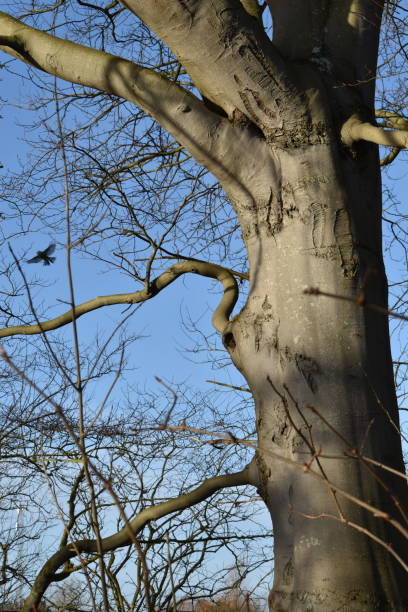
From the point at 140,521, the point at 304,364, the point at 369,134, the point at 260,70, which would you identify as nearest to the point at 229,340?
the point at 304,364

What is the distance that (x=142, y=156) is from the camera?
4.63 meters

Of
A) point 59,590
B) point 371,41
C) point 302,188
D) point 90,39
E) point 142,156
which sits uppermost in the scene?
point 90,39

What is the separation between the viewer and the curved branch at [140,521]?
2.53m

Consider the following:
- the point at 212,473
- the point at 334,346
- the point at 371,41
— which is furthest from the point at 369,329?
the point at 212,473

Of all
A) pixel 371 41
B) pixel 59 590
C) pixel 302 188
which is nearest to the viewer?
pixel 302 188

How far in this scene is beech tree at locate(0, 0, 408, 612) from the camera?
201 centimetres

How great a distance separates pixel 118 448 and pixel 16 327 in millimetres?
969

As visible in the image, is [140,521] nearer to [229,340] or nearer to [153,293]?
[229,340]

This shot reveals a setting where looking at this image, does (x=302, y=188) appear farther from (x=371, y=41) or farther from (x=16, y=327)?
(x=16, y=327)

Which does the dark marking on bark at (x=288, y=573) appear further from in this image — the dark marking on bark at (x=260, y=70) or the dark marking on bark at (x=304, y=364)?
the dark marking on bark at (x=260, y=70)

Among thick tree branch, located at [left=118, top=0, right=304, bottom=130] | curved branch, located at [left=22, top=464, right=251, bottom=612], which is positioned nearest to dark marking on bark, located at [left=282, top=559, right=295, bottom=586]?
curved branch, located at [left=22, top=464, right=251, bottom=612]

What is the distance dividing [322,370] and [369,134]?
2.97 ft

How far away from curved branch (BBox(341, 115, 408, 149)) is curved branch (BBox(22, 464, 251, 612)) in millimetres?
1320

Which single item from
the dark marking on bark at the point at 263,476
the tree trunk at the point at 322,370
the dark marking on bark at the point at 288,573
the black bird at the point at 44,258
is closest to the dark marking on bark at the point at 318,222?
the tree trunk at the point at 322,370
